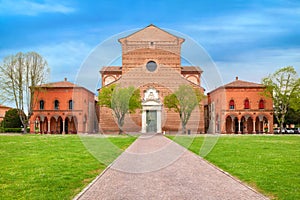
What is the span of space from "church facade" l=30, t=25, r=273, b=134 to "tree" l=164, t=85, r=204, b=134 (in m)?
3.27

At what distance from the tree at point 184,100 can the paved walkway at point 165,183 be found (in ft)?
76.0

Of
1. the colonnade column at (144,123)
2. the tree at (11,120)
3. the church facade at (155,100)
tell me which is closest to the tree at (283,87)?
the church facade at (155,100)

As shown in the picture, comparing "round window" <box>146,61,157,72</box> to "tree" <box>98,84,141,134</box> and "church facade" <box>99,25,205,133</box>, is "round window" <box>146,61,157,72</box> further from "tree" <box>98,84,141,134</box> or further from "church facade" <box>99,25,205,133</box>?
"tree" <box>98,84,141,134</box>

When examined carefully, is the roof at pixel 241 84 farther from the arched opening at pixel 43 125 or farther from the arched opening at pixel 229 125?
the arched opening at pixel 43 125

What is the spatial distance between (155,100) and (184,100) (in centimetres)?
778

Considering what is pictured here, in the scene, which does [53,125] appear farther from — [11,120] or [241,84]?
[241,84]

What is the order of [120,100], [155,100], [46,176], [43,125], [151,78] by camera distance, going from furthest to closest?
[43,125] < [151,78] < [155,100] < [120,100] < [46,176]

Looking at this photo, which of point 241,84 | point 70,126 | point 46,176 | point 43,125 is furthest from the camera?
point 70,126

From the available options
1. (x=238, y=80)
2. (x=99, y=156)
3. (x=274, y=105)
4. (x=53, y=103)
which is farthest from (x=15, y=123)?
(x=99, y=156)

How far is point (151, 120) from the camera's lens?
4684 centimetres

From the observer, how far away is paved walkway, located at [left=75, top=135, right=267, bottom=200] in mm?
7383

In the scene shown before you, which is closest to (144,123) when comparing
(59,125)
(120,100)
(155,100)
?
(155,100)

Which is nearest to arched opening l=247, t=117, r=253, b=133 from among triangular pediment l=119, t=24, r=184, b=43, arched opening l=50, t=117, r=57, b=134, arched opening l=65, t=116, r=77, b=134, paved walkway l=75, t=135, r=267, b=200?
triangular pediment l=119, t=24, r=184, b=43

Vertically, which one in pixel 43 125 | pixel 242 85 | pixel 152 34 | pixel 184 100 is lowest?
pixel 43 125
